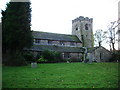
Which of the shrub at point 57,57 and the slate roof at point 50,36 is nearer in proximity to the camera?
the shrub at point 57,57

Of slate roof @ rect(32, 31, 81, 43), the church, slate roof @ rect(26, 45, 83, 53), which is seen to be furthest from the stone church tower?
slate roof @ rect(26, 45, 83, 53)

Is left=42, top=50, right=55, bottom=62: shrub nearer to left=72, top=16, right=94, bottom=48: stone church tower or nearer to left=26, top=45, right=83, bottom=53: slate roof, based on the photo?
left=26, top=45, right=83, bottom=53: slate roof

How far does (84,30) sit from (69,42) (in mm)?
10828

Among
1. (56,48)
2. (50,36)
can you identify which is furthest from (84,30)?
(56,48)

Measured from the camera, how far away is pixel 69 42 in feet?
150

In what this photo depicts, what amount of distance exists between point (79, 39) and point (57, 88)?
44595 mm

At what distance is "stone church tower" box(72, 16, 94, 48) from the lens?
5251cm

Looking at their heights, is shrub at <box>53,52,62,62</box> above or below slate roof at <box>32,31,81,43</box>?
below

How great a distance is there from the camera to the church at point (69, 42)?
134 ft

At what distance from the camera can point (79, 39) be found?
51219 mm

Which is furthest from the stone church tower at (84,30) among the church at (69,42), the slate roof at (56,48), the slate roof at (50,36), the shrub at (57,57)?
the shrub at (57,57)

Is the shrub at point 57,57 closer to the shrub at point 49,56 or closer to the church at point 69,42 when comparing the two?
the shrub at point 49,56

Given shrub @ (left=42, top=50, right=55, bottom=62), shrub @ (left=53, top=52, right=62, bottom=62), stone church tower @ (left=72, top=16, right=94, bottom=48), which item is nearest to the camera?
shrub @ (left=42, top=50, right=55, bottom=62)

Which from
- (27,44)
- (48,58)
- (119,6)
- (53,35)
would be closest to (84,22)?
(53,35)
